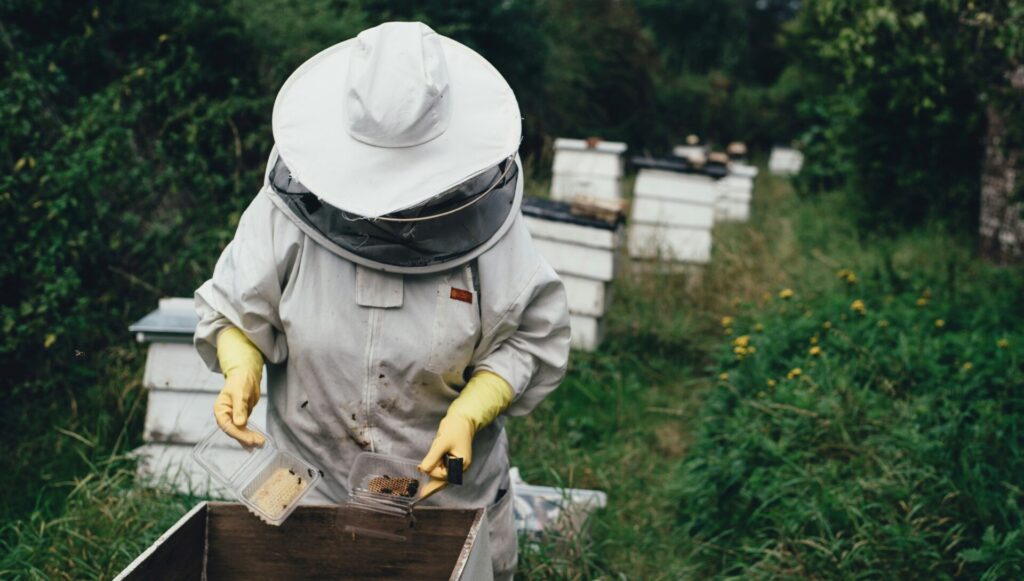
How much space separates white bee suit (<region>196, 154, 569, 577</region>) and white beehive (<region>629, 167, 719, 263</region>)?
4.80 m

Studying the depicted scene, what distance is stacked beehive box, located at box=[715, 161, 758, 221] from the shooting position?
10805 mm

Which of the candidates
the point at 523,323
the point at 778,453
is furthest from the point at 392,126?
the point at 778,453

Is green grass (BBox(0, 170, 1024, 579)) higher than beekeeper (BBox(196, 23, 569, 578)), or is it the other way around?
beekeeper (BBox(196, 23, 569, 578))

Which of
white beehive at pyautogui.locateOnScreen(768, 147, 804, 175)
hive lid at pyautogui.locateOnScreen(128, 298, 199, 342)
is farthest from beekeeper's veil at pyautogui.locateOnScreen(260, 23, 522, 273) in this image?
white beehive at pyautogui.locateOnScreen(768, 147, 804, 175)

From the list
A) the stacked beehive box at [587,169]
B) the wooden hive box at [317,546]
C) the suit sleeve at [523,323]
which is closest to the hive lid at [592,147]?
the stacked beehive box at [587,169]

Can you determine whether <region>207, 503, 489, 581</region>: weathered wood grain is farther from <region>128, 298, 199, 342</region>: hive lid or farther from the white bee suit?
<region>128, 298, 199, 342</region>: hive lid

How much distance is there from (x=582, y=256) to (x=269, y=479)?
12.1 feet

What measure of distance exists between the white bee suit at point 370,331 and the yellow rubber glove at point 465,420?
0.15ft

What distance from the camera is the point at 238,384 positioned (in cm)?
212

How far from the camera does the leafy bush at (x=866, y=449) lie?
3160 mm

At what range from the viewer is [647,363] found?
5695 mm

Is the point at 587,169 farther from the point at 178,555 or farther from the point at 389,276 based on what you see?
the point at 178,555

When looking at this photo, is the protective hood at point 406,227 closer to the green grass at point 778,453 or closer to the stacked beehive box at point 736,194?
the green grass at point 778,453

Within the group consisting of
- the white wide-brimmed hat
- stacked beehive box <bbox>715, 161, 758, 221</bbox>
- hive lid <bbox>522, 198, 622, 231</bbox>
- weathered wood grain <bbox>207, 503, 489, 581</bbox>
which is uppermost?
the white wide-brimmed hat
